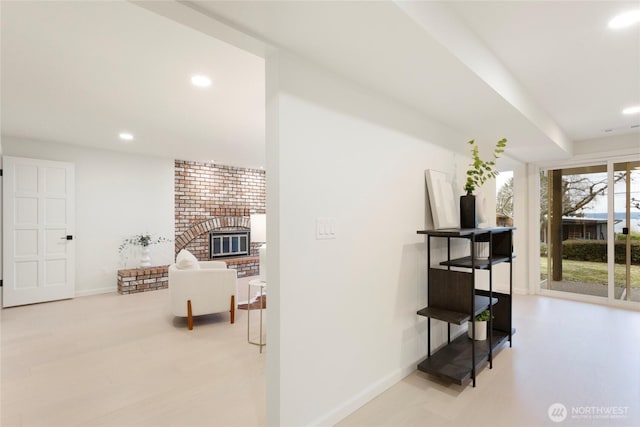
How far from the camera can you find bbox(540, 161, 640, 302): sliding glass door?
438 cm

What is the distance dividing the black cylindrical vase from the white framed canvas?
10 cm

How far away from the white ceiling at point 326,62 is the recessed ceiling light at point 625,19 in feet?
0.14

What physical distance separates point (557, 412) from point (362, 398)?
3.98 ft

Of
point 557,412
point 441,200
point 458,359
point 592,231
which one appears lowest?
point 557,412

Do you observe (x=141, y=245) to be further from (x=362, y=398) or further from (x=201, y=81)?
(x=362, y=398)

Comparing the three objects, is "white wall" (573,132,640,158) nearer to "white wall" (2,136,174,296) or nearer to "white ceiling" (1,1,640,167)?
"white ceiling" (1,1,640,167)

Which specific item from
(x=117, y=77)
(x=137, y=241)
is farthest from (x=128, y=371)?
(x=137, y=241)

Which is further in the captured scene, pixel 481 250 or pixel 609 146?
pixel 609 146

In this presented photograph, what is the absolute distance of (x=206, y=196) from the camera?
253 inches

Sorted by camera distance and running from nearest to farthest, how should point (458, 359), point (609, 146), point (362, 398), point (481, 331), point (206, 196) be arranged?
point (362, 398)
point (458, 359)
point (481, 331)
point (609, 146)
point (206, 196)

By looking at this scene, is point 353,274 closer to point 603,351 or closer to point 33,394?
point 33,394

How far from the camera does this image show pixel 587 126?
13.0ft

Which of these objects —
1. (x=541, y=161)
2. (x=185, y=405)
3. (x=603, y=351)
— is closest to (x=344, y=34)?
(x=185, y=405)

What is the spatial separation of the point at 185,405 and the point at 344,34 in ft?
7.89
